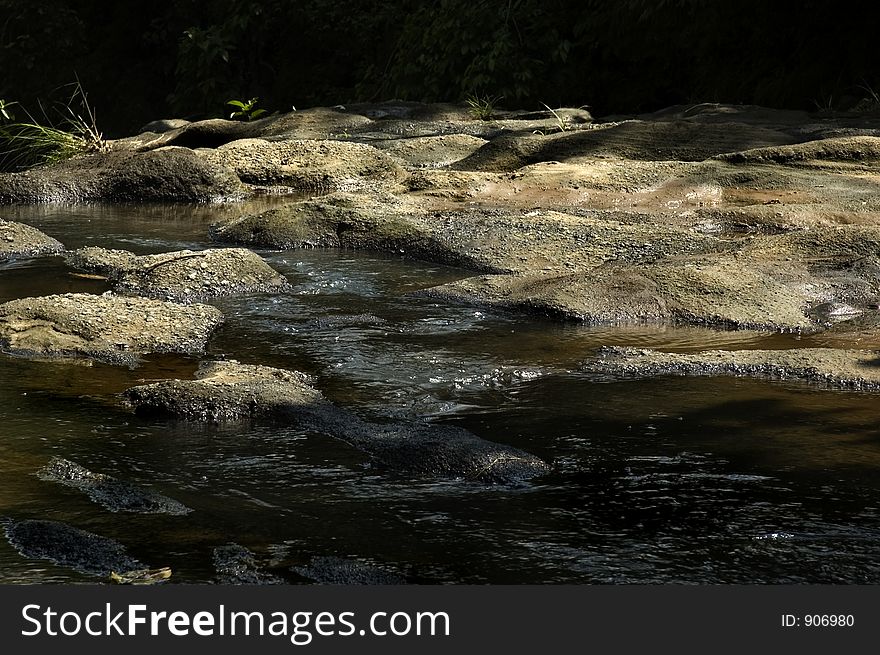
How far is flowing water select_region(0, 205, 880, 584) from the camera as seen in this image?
3.34 m

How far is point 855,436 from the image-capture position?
171 inches

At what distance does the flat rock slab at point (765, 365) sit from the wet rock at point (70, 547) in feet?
7.92

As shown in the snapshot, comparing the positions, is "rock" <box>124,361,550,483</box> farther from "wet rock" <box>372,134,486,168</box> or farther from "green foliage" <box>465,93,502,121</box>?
"green foliage" <box>465,93,502,121</box>

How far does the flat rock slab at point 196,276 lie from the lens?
6812 mm

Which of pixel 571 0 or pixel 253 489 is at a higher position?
pixel 571 0

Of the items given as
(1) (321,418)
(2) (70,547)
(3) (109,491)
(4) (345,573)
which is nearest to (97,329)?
(1) (321,418)

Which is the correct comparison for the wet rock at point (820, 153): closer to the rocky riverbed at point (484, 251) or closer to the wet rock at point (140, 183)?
the rocky riverbed at point (484, 251)

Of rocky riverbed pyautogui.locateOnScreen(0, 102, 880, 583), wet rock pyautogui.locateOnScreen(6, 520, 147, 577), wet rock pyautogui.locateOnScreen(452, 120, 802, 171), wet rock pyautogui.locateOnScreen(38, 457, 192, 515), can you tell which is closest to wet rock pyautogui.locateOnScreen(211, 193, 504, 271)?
rocky riverbed pyautogui.locateOnScreen(0, 102, 880, 583)

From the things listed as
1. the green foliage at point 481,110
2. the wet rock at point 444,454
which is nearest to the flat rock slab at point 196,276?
the wet rock at point 444,454

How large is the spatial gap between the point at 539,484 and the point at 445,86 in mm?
13896

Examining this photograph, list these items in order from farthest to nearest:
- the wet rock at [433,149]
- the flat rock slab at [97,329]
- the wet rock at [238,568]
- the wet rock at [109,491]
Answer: the wet rock at [433,149], the flat rock slab at [97,329], the wet rock at [109,491], the wet rock at [238,568]

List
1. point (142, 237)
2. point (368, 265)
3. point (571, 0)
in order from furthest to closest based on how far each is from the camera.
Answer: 1. point (571, 0)
2. point (142, 237)
3. point (368, 265)

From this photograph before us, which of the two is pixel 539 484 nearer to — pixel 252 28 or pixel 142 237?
pixel 142 237

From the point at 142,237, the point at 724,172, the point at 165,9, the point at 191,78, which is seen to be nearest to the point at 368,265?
the point at 142,237
